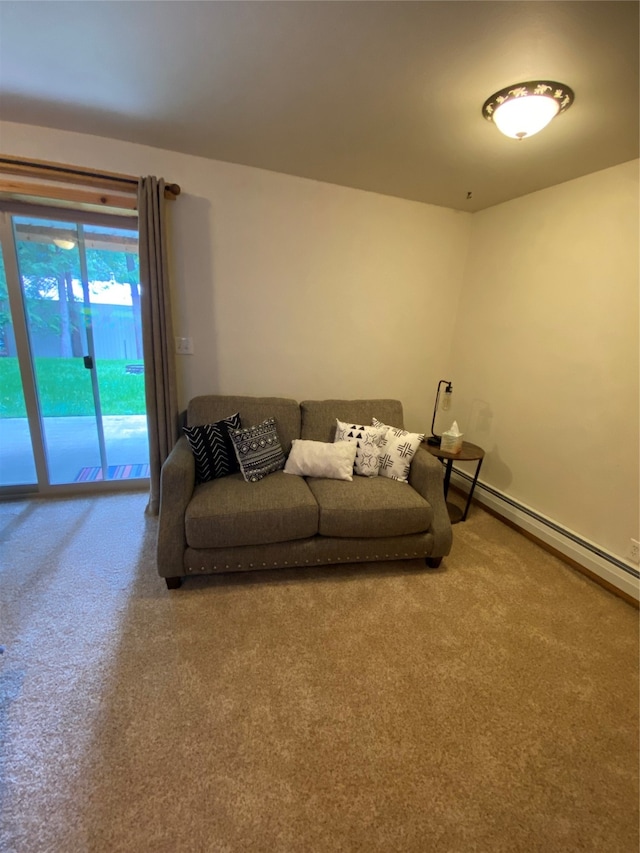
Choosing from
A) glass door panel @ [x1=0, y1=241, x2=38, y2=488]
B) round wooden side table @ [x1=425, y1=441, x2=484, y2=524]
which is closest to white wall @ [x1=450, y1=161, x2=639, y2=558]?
round wooden side table @ [x1=425, y1=441, x2=484, y2=524]

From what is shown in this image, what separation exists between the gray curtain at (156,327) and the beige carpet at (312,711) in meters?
0.84

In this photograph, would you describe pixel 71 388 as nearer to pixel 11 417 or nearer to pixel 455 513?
pixel 11 417

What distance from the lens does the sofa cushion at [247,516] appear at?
183cm

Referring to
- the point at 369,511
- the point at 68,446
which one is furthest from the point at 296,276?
the point at 68,446

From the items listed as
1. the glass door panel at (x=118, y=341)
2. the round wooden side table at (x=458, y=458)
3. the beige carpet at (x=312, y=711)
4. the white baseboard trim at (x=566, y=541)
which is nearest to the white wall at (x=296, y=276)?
the glass door panel at (x=118, y=341)

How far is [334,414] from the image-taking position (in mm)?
2652

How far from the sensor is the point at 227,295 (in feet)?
8.79

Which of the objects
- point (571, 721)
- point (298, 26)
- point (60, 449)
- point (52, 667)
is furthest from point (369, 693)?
point (60, 449)

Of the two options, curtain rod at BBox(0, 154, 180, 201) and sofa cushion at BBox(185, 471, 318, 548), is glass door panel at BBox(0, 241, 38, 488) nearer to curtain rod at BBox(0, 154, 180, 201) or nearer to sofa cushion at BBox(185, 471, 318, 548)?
curtain rod at BBox(0, 154, 180, 201)

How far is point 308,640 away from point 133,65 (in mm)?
2745

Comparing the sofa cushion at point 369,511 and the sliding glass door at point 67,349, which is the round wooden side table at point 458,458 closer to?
the sofa cushion at point 369,511

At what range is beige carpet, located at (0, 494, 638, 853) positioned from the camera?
105 centimetres

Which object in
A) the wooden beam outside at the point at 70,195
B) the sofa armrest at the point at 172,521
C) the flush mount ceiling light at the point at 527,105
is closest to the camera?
the flush mount ceiling light at the point at 527,105

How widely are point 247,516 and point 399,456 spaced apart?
108cm
